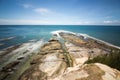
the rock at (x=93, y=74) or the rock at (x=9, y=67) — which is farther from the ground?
the rock at (x=93, y=74)

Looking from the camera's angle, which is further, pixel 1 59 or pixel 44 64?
pixel 1 59

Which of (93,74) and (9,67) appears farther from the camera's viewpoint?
(9,67)

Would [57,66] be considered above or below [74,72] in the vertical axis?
below

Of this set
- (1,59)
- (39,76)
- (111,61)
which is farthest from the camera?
(1,59)

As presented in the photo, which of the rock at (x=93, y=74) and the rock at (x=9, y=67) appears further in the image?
the rock at (x=9, y=67)

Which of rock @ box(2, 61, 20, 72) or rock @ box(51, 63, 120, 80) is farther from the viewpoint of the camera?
rock @ box(2, 61, 20, 72)

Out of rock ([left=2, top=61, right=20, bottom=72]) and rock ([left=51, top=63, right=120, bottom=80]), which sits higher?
rock ([left=51, top=63, right=120, bottom=80])

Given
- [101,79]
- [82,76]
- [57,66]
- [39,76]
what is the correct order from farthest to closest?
[57,66], [39,76], [82,76], [101,79]

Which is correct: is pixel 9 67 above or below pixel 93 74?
below

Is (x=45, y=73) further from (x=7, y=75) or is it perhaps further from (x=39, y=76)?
(x=7, y=75)

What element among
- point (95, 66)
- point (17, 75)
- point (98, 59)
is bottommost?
point (17, 75)

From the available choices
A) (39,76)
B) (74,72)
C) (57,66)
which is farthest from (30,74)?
(74,72)
